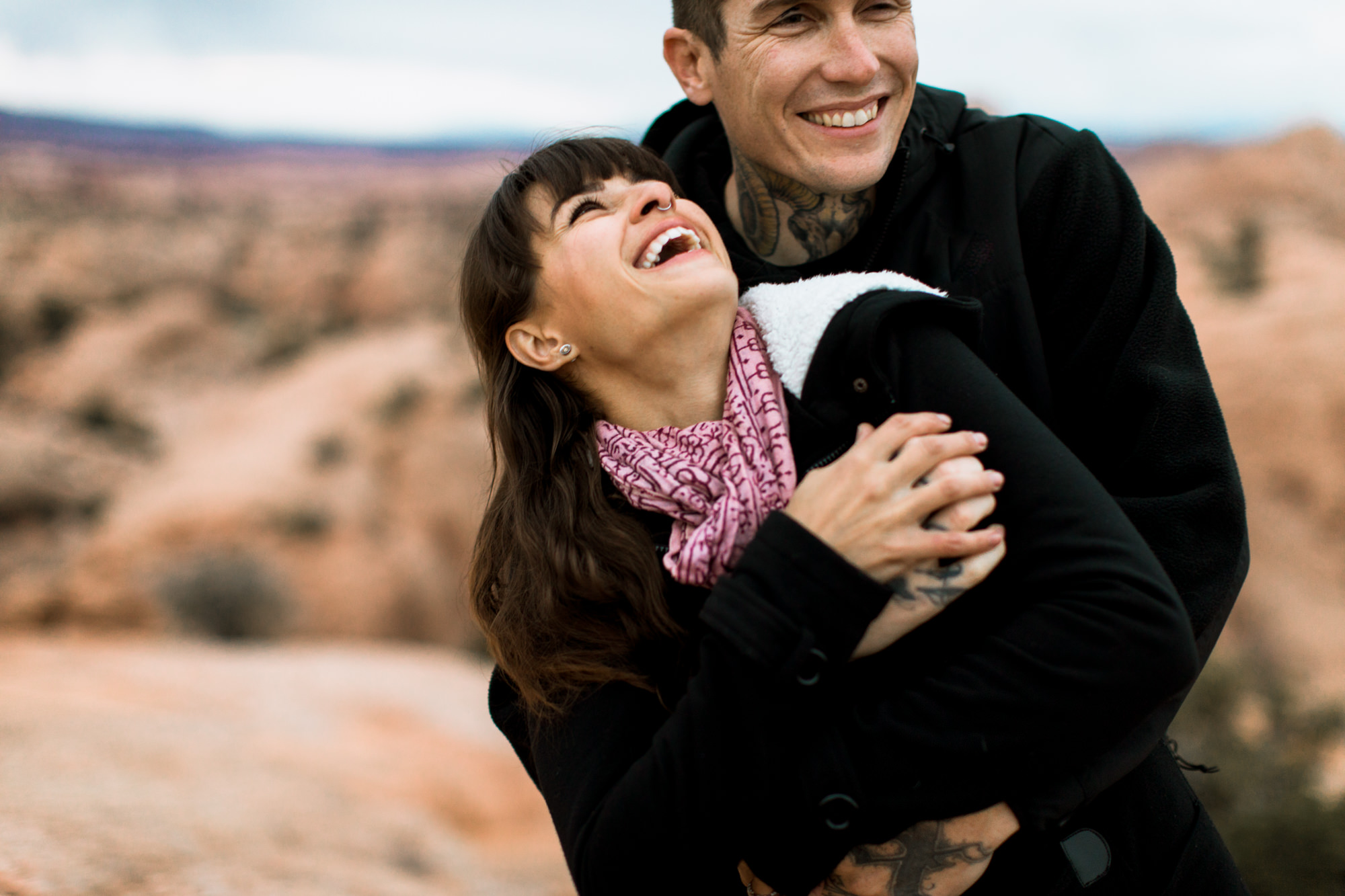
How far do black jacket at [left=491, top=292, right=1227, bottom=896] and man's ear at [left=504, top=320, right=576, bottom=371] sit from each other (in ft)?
1.96

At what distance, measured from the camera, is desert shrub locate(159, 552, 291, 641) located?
14.5 meters

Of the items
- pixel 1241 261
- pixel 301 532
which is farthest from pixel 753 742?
pixel 1241 261

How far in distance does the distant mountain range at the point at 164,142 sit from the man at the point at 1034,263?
51749 millimetres

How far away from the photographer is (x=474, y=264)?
1961 mm

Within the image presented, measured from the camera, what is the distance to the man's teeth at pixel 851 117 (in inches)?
77.0

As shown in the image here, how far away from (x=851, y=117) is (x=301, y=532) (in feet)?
53.5

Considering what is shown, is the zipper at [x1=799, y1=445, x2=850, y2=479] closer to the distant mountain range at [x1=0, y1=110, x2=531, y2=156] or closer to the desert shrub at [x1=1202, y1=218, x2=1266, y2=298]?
the desert shrub at [x1=1202, y1=218, x2=1266, y2=298]

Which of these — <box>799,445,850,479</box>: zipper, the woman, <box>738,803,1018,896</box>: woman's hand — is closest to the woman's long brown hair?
the woman

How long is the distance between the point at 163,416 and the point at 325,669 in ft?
52.4

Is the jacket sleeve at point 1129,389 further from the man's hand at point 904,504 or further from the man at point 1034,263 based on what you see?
the man's hand at point 904,504

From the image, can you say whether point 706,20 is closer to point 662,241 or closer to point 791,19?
point 791,19

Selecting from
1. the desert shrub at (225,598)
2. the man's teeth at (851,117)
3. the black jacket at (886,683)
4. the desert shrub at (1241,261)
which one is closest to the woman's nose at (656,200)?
the man's teeth at (851,117)

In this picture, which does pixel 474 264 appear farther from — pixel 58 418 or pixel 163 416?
pixel 163 416

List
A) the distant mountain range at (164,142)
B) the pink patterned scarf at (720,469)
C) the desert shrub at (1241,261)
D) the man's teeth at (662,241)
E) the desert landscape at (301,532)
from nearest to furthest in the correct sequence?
the pink patterned scarf at (720,469) < the man's teeth at (662,241) < the desert landscape at (301,532) < the desert shrub at (1241,261) < the distant mountain range at (164,142)
